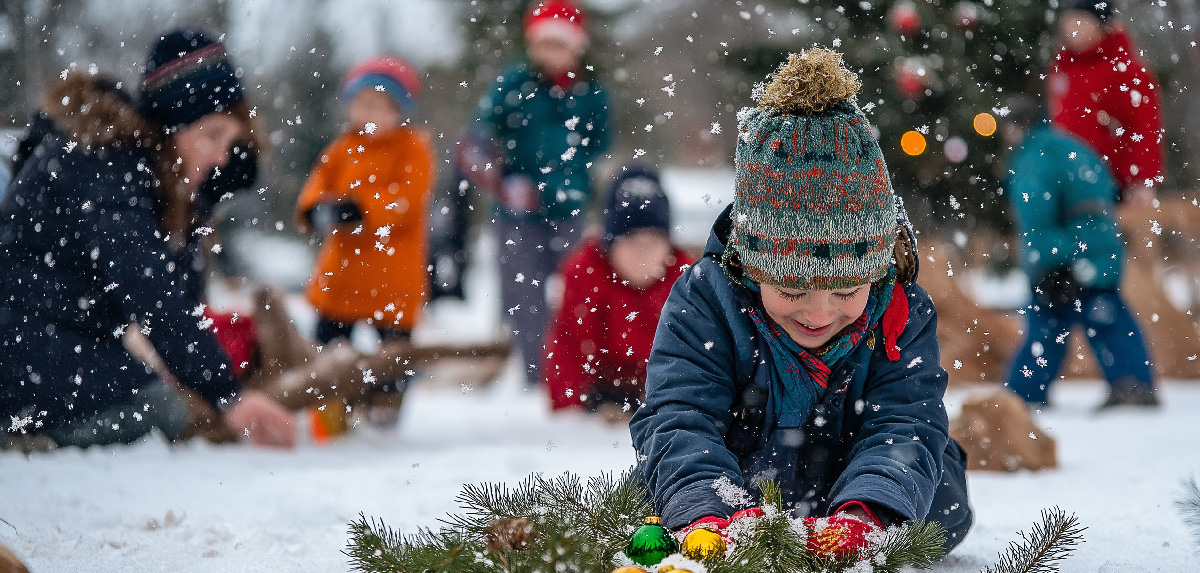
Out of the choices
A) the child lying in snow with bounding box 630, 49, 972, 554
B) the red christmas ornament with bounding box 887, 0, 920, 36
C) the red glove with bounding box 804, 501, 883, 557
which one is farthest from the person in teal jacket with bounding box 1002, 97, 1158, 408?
the red glove with bounding box 804, 501, 883, 557

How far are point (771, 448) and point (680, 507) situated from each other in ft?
1.14

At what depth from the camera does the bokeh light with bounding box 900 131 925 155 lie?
5203 millimetres

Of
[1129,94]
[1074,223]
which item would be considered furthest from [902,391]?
[1129,94]

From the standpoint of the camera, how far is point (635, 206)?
3.55 metres

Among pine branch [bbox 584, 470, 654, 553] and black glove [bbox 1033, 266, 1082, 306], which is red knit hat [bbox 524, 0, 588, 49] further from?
pine branch [bbox 584, 470, 654, 553]

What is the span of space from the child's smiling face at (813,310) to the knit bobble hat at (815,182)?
0.02 metres

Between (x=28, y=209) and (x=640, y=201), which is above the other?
(x=640, y=201)

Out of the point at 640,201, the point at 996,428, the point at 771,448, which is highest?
the point at 640,201

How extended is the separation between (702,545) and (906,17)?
451cm

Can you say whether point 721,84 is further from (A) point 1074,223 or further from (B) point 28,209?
(B) point 28,209

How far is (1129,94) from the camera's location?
4359 millimetres

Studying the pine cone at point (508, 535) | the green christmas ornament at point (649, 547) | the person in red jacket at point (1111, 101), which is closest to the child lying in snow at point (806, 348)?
the green christmas ornament at point (649, 547)

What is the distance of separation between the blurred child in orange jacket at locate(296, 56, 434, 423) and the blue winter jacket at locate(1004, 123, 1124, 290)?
2.62 m

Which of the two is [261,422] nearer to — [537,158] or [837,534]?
[537,158]
